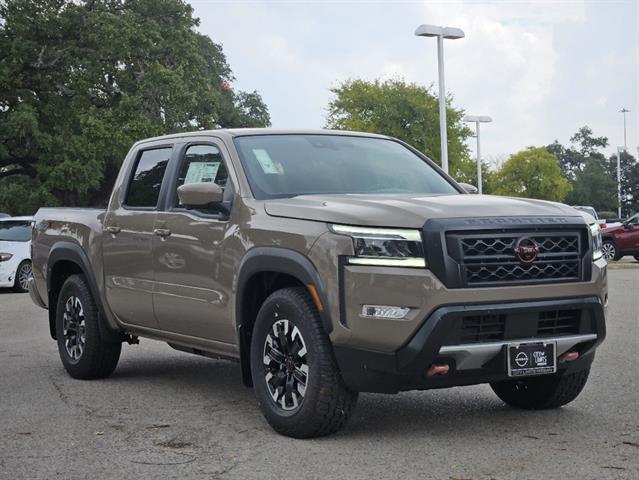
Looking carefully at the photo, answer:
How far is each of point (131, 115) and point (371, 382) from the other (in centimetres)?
3199

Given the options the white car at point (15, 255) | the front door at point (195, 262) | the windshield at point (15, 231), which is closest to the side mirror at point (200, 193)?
the front door at point (195, 262)

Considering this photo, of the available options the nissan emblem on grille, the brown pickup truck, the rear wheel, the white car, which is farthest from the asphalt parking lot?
the rear wheel

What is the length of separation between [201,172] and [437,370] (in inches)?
97.4

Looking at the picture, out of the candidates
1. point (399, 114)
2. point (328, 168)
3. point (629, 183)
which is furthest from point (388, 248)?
point (629, 183)

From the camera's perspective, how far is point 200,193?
6.64 m

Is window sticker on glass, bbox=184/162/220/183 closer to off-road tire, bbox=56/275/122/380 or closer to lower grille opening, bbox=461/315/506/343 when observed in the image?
off-road tire, bbox=56/275/122/380

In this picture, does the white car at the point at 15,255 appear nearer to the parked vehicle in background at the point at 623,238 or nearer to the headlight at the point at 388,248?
the headlight at the point at 388,248

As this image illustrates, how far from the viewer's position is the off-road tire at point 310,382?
229 inches

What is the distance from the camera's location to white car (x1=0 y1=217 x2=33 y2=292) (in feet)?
67.0

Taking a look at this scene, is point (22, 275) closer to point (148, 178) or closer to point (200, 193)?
point (148, 178)

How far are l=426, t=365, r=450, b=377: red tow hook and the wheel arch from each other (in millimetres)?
567

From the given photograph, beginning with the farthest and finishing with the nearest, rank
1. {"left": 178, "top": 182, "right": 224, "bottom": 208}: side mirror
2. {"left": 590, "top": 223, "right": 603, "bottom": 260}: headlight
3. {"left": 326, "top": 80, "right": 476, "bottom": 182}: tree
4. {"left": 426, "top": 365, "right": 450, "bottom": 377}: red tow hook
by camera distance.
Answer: {"left": 326, "top": 80, "right": 476, "bottom": 182}: tree → {"left": 178, "top": 182, "right": 224, "bottom": 208}: side mirror → {"left": 590, "top": 223, "right": 603, "bottom": 260}: headlight → {"left": 426, "top": 365, "right": 450, "bottom": 377}: red tow hook

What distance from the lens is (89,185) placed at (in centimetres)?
3925

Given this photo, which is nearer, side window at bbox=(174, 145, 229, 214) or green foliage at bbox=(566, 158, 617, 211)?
side window at bbox=(174, 145, 229, 214)
